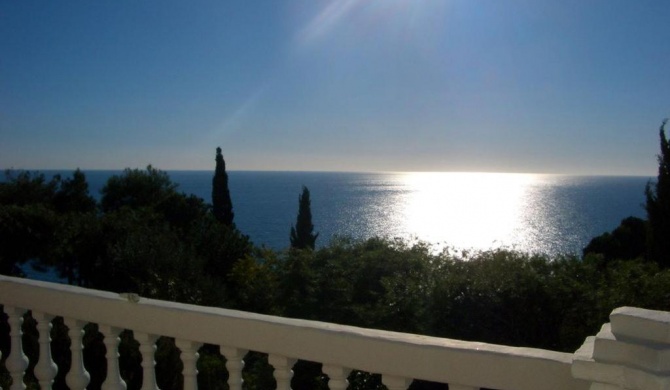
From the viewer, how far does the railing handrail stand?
1229mm

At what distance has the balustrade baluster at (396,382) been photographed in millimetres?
1403

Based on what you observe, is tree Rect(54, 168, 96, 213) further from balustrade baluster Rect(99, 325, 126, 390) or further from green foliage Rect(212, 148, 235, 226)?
balustrade baluster Rect(99, 325, 126, 390)

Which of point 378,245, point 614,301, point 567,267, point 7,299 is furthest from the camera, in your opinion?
point 378,245

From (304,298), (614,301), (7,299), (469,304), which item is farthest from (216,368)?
(7,299)

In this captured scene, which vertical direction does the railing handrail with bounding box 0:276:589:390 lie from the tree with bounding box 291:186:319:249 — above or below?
above

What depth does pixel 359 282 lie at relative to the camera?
10.6m

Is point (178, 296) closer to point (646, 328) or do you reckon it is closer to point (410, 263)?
point (410, 263)

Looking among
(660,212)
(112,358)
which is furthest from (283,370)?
(660,212)

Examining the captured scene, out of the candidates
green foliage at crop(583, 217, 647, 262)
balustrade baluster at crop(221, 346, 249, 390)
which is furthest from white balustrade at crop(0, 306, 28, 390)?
green foliage at crop(583, 217, 647, 262)

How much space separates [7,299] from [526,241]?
43.6m

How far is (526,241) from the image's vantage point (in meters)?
42.6

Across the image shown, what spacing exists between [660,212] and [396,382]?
16.1 metres

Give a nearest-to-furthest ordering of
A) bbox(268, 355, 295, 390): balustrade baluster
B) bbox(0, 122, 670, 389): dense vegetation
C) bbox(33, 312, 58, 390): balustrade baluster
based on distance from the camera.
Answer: bbox(268, 355, 295, 390): balustrade baluster < bbox(33, 312, 58, 390): balustrade baluster < bbox(0, 122, 670, 389): dense vegetation

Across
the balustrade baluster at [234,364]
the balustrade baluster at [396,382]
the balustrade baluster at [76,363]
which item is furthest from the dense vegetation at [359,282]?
the balustrade baluster at [396,382]
